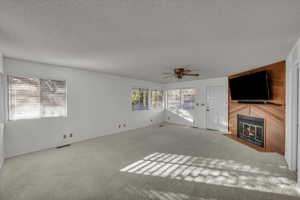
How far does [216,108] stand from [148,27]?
4998 millimetres

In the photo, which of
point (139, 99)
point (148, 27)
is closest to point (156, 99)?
point (139, 99)

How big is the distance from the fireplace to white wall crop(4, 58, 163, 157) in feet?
12.8

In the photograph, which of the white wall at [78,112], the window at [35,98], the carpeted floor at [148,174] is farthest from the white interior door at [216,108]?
the window at [35,98]

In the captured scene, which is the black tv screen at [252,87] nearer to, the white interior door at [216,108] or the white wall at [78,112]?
the white interior door at [216,108]

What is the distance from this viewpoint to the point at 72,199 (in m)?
1.79

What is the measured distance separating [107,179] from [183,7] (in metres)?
2.62

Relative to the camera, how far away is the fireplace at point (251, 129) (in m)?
3.72

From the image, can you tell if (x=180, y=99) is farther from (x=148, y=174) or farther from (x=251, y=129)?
(x=148, y=174)

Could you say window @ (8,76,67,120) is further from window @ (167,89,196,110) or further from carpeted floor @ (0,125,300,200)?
window @ (167,89,196,110)

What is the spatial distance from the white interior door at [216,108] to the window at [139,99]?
9.25ft

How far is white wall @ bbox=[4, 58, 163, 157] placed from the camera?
3148mm

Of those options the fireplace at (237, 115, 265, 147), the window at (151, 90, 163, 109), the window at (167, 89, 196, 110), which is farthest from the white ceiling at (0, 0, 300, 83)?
the window at (151, 90, 163, 109)

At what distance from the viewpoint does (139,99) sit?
6.31m

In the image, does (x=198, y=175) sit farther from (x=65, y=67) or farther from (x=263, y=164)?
(x=65, y=67)
